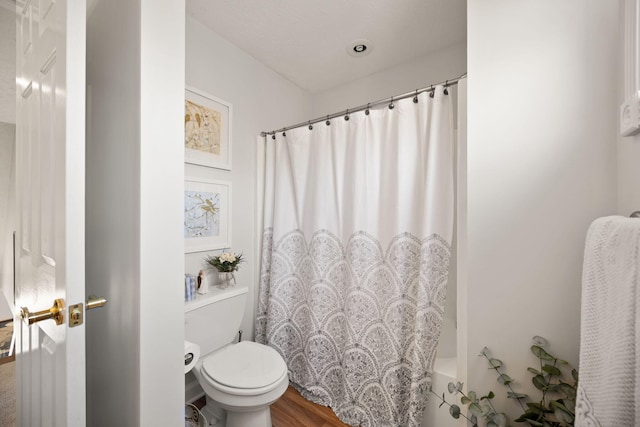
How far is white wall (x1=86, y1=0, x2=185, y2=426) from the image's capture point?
0.74m

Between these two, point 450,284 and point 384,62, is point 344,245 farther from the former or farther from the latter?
point 384,62

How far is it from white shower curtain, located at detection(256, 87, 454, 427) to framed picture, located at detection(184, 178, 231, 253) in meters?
0.35

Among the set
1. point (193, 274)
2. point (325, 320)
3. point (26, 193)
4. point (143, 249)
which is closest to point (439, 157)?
point (325, 320)

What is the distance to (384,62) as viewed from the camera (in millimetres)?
1921

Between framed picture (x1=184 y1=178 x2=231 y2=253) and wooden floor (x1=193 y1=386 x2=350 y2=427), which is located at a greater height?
framed picture (x1=184 y1=178 x2=231 y2=253)

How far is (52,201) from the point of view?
0.65 meters

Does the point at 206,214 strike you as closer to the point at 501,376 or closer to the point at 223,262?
the point at 223,262

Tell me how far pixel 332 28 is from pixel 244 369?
6.71 ft

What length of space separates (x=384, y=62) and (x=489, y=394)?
6.86 feet

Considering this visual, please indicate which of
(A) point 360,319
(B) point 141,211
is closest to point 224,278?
(A) point 360,319

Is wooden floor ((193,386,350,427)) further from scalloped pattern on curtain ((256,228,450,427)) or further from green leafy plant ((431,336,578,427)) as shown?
green leafy plant ((431,336,578,427))

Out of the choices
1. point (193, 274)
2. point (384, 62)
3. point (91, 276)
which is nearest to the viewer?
point (91, 276)

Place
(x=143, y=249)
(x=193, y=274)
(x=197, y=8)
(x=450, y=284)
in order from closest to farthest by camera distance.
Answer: (x=143, y=249)
(x=197, y=8)
(x=193, y=274)
(x=450, y=284)

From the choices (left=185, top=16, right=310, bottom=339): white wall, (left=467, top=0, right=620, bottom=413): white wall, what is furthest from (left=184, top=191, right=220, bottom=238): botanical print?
(left=467, top=0, right=620, bottom=413): white wall
